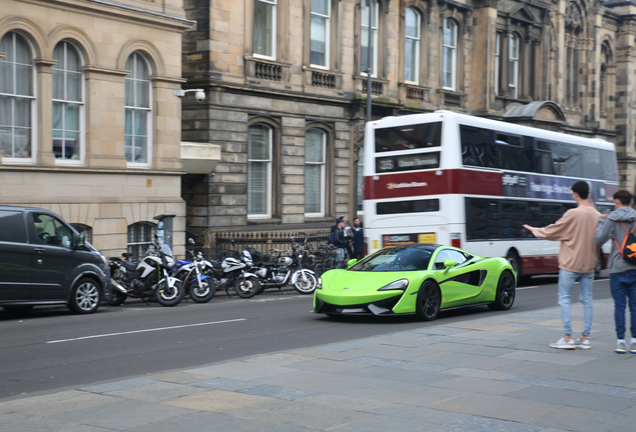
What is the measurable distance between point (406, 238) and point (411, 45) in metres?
17.1

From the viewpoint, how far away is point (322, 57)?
2997 centimetres

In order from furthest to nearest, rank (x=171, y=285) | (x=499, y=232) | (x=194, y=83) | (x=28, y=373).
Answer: (x=194, y=83) → (x=499, y=232) → (x=171, y=285) → (x=28, y=373)

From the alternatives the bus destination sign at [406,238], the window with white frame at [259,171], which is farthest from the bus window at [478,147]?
the window with white frame at [259,171]

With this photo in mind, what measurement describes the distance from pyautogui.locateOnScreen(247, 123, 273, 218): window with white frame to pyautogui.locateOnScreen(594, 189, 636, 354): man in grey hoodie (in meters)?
18.8

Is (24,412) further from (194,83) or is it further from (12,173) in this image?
(194,83)

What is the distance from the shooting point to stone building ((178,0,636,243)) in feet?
84.6

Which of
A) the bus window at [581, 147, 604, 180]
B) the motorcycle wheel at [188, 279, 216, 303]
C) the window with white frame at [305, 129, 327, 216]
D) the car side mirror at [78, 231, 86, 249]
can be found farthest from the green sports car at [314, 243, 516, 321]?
the window with white frame at [305, 129, 327, 216]

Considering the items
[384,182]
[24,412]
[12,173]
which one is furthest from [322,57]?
[24,412]

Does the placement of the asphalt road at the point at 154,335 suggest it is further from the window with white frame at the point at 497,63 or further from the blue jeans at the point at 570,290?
the window with white frame at the point at 497,63

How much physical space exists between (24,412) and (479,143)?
584 inches

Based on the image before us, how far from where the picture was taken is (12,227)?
1376 cm

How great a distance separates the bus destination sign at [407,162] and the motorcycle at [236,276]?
158 inches

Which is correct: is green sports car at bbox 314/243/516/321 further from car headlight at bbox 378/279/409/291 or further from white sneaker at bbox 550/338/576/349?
white sneaker at bbox 550/338/576/349

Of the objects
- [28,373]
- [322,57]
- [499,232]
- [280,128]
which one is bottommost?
[28,373]
